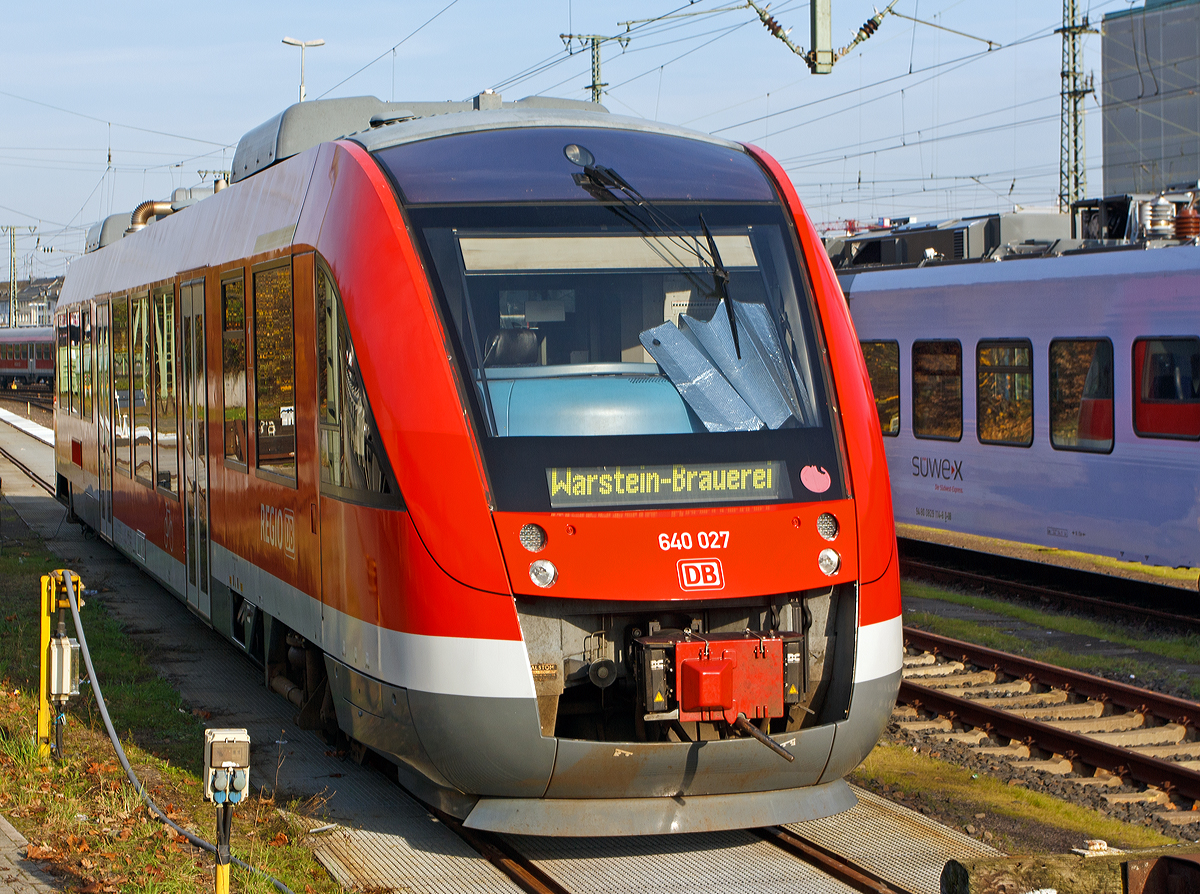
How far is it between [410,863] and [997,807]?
2903mm

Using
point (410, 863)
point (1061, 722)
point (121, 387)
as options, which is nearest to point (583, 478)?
point (410, 863)

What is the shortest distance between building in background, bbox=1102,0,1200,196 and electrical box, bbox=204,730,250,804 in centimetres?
6657

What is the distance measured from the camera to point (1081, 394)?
42.7 ft

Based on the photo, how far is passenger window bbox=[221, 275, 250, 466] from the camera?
7.91 meters

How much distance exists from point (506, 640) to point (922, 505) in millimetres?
10942

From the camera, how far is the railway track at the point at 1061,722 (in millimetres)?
7527

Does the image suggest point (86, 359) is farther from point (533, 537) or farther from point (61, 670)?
point (533, 537)

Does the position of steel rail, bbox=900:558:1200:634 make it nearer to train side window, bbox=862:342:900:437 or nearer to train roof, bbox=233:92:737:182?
train side window, bbox=862:342:900:437

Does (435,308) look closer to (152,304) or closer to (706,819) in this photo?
(706,819)

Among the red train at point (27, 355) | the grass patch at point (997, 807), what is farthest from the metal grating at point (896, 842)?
the red train at point (27, 355)

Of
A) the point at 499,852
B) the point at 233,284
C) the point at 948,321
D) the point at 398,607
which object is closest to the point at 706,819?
the point at 499,852

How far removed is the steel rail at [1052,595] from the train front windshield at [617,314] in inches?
283

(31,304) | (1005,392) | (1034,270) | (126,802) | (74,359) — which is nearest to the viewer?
(126,802)

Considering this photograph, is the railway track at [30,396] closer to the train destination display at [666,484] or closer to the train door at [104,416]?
the train door at [104,416]
